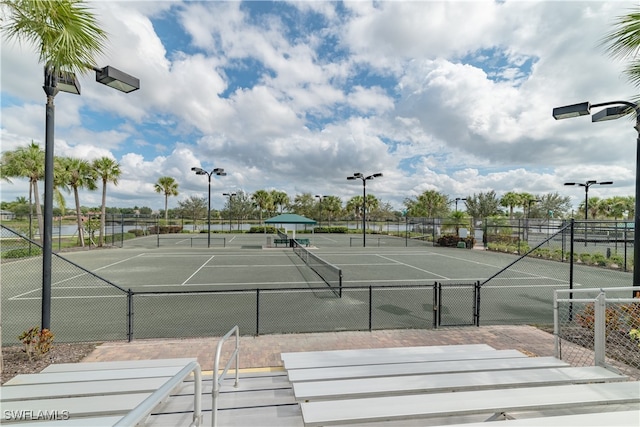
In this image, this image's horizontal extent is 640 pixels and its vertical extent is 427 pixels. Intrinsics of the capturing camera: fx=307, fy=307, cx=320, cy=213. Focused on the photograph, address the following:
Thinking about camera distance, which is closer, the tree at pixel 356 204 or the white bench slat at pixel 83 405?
the white bench slat at pixel 83 405

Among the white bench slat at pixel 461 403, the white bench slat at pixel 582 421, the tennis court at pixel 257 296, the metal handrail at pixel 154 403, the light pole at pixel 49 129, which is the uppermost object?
the light pole at pixel 49 129

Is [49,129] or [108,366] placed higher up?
[49,129]

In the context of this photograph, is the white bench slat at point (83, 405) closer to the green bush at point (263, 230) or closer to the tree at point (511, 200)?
the green bush at point (263, 230)

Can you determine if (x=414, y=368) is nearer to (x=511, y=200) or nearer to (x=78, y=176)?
(x=78, y=176)

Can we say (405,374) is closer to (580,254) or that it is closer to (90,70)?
(90,70)

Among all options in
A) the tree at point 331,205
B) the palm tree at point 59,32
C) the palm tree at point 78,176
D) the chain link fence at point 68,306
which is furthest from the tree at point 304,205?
the palm tree at point 59,32

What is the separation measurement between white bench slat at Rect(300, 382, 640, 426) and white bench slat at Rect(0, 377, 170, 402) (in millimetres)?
1935

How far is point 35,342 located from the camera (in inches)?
215

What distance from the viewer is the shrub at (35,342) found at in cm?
541

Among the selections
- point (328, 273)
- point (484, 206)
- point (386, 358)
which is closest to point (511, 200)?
point (484, 206)

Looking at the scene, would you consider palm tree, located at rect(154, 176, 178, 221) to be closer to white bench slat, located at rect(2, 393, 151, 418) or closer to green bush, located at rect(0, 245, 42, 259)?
green bush, located at rect(0, 245, 42, 259)

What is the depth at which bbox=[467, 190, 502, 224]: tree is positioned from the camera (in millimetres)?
57341

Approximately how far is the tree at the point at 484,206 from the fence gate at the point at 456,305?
51.2 meters

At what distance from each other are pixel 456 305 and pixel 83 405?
999 centimetres
